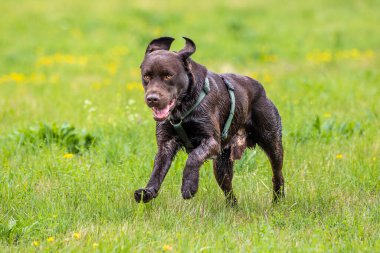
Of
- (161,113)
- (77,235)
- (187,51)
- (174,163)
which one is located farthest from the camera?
(174,163)

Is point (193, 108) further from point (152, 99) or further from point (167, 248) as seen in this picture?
point (167, 248)

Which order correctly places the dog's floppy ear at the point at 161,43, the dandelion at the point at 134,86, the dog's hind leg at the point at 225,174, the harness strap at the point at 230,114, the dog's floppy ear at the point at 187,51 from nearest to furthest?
the dog's floppy ear at the point at 187,51, the dog's floppy ear at the point at 161,43, the harness strap at the point at 230,114, the dog's hind leg at the point at 225,174, the dandelion at the point at 134,86

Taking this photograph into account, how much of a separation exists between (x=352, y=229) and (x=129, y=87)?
6.03 meters

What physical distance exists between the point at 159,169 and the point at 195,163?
0.34m

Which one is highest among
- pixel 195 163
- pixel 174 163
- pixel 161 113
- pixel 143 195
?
pixel 161 113

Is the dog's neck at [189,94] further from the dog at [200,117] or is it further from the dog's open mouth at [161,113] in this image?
the dog's open mouth at [161,113]

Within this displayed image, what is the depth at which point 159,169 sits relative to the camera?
5.38 meters

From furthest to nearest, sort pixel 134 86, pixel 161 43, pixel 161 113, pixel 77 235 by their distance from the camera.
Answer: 1. pixel 134 86
2. pixel 161 43
3. pixel 161 113
4. pixel 77 235

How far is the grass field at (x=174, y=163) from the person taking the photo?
5.00 metres

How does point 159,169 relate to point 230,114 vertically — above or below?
below

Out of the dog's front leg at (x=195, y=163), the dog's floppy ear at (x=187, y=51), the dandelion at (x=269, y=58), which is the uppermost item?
the dog's floppy ear at (x=187, y=51)

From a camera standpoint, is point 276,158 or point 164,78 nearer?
point 164,78

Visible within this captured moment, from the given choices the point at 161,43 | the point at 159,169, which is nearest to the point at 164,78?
the point at 161,43

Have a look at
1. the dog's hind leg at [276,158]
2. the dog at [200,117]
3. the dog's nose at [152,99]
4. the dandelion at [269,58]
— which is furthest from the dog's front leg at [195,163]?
the dandelion at [269,58]
